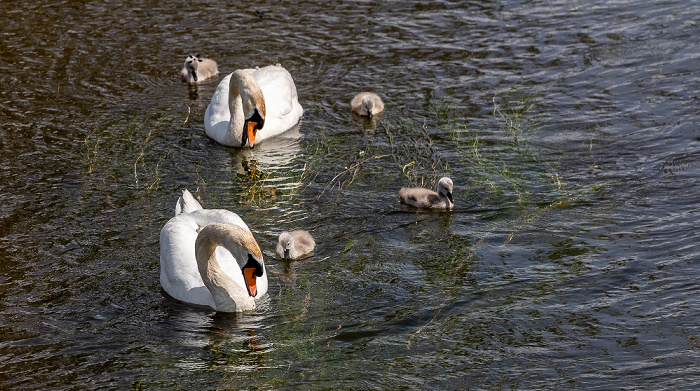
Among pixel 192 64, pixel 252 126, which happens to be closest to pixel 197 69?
pixel 192 64

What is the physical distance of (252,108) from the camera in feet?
39.0

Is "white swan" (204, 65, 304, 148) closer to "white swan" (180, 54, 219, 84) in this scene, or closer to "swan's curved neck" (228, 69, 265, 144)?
"swan's curved neck" (228, 69, 265, 144)

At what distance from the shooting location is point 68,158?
37.9ft

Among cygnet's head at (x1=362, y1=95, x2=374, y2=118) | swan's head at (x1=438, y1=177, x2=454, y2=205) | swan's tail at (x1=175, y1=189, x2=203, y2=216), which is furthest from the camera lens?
cygnet's head at (x1=362, y1=95, x2=374, y2=118)

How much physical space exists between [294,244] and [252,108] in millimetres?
3533

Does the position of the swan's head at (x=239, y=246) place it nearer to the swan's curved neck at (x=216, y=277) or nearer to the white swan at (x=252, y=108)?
the swan's curved neck at (x=216, y=277)

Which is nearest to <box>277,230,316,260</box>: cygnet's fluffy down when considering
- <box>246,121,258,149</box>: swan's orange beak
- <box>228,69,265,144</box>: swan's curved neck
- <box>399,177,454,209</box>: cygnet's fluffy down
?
<box>399,177,454,209</box>: cygnet's fluffy down

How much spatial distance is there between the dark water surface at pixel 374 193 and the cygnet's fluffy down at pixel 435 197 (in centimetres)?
14

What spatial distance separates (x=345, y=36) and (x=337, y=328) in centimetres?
881

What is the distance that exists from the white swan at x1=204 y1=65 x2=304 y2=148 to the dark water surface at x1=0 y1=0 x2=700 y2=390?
0.27 metres

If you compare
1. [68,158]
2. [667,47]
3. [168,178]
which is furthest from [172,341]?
[667,47]

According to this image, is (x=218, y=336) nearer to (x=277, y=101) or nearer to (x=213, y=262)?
(x=213, y=262)

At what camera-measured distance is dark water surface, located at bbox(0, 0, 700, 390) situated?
24.0 feet

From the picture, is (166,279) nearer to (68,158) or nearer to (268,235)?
(268,235)
